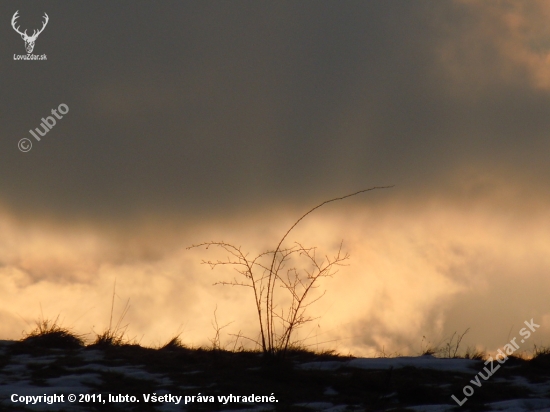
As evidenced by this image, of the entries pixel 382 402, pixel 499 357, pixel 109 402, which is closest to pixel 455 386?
pixel 382 402

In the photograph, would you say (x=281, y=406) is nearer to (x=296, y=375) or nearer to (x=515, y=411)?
(x=296, y=375)

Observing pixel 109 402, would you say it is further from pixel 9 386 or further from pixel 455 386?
pixel 455 386

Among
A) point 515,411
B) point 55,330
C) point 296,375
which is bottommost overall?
point 515,411

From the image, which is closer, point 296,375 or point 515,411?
point 515,411

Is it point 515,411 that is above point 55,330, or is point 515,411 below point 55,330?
below

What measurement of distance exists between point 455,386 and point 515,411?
127 centimetres

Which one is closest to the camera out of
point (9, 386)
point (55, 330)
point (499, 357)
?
point (9, 386)

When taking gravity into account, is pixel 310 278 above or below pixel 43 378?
above

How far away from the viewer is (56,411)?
580cm

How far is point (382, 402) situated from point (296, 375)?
53.5 inches

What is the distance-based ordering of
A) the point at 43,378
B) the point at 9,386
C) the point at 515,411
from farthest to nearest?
the point at 43,378 → the point at 9,386 → the point at 515,411

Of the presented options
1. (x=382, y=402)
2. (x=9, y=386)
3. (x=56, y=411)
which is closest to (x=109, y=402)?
(x=56, y=411)

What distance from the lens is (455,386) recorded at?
698cm

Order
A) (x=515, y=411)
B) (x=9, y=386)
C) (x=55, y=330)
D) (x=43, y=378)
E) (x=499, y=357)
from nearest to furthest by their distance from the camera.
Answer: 1. (x=515, y=411)
2. (x=9, y=386)
3. (x=43, y=378)
4. (x=499, y=357)
5. (x=55, y=330)
